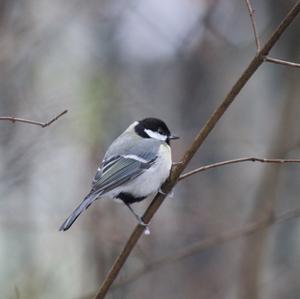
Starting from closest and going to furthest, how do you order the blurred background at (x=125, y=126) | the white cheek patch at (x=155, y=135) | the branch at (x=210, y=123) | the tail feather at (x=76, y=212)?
the branch at (x=210, y=123) < the tail feather at (x=76, y=212) < the white cheek patch at (x=155, y=135) < the blurred background at (x=125, y=126)

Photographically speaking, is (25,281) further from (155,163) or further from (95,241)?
(155,163)

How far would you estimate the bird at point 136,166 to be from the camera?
3.14 metres

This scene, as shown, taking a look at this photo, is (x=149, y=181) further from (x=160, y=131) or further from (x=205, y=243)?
(x=205, y=243)

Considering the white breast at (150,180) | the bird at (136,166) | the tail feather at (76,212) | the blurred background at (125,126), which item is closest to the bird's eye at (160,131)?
the bird at (136,166)

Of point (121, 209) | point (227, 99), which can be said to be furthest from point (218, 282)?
point (227, 99)

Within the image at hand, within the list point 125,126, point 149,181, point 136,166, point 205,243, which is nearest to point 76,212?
point 149,181

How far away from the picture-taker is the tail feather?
264cm

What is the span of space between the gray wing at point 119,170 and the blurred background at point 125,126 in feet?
1.73

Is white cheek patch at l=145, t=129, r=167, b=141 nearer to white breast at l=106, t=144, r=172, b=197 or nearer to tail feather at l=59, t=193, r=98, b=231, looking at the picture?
white breast at l=106, t=144, r=172, b=197

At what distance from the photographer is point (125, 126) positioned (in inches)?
217

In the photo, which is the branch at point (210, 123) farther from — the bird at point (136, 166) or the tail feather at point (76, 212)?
the bird at point (136, 166)

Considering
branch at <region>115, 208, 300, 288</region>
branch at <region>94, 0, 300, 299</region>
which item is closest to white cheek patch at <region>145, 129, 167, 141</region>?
branch at <region>115, 208, 300, 288</region>

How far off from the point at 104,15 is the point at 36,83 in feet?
2.42

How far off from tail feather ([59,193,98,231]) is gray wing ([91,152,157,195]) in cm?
9
